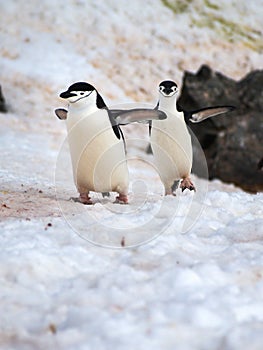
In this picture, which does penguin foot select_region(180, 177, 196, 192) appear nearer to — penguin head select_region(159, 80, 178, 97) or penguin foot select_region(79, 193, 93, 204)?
penguin head select_region(159, 80, 178, 97)

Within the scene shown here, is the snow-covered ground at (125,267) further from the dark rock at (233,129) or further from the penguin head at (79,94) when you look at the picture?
the dark rock at (233,129)

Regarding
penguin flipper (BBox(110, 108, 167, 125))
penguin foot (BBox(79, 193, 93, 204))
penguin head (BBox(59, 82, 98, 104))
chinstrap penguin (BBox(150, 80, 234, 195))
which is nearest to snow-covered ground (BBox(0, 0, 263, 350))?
penguin foot (BBox(79, 193, 93, 204))

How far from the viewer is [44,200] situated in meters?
4.96

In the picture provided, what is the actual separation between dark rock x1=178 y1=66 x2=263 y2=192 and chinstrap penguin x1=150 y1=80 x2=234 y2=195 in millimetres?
5842

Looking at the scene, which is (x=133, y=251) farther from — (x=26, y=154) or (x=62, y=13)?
(x=62, y=13)

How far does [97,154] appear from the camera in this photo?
4.72 metres

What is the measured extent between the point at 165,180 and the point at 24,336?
3069mm

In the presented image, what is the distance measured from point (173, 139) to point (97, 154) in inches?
37.4

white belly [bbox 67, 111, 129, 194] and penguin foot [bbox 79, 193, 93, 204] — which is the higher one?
white belly [bbox 67, 111, 129, 194]

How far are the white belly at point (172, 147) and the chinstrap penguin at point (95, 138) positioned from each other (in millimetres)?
648

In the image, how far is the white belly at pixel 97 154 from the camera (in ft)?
15.4

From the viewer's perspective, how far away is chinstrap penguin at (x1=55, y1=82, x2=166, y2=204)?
459cm

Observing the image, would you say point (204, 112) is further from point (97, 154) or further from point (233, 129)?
point (233, 129)

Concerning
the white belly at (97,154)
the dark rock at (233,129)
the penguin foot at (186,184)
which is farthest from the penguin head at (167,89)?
the dark rock at (233,129)
